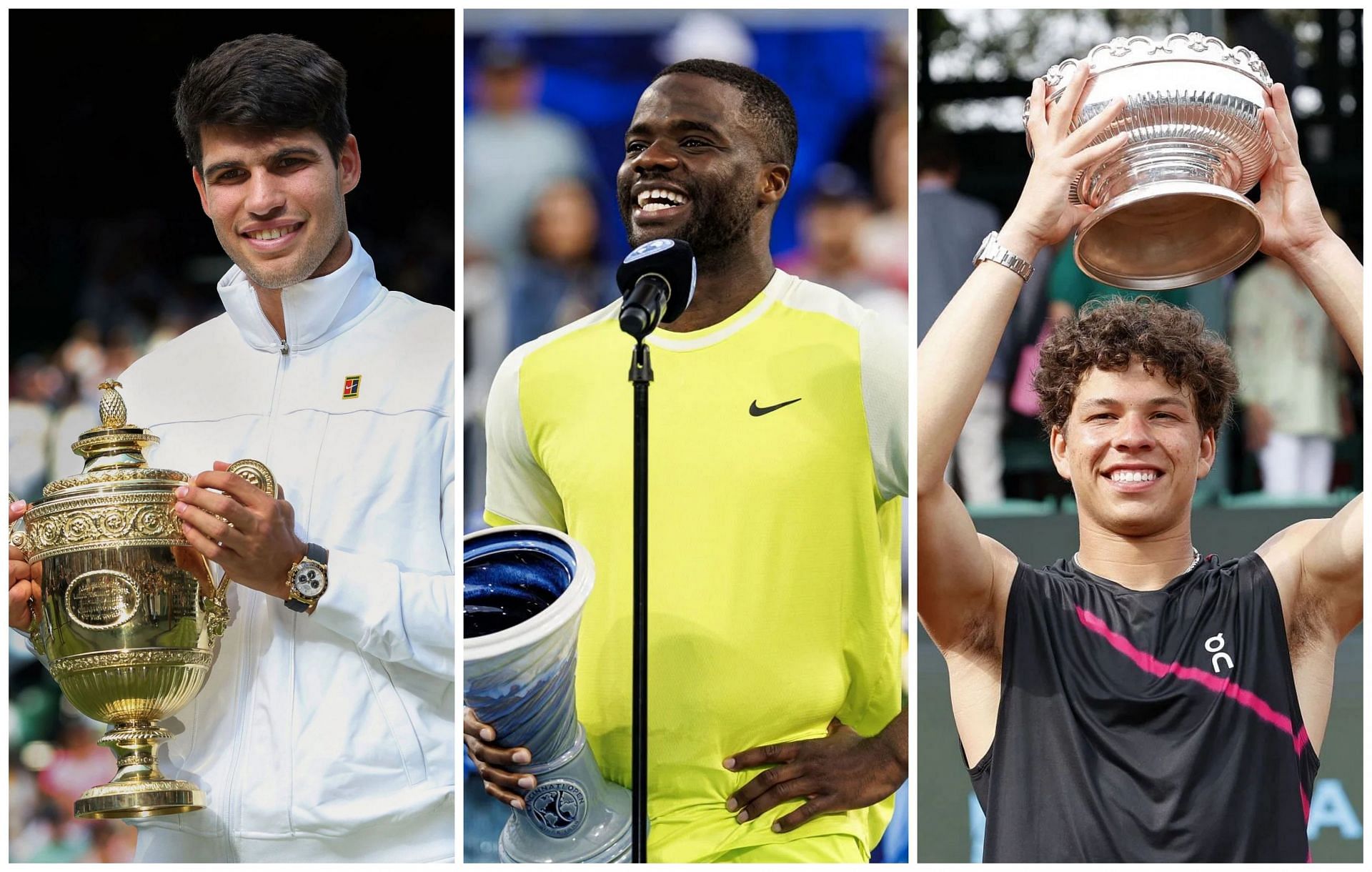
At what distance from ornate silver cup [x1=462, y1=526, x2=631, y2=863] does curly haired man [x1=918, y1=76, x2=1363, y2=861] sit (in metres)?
0.71

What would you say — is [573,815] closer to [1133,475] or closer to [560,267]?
[560,267]

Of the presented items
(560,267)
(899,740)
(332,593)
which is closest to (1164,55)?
(560,267)

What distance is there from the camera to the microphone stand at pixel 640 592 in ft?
10.8

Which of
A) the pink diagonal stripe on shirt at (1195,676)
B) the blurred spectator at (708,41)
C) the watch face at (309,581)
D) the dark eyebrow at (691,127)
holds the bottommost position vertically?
the pink diagonal stripe on shirt at (1195,676)

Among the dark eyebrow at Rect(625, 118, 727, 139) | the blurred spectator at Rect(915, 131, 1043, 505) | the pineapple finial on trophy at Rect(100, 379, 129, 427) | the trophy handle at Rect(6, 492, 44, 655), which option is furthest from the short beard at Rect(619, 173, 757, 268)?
the trophy handle at Rect(6, 492, 44, 655)

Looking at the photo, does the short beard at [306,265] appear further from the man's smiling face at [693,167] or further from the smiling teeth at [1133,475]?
the smiling teeth at [1133,475]

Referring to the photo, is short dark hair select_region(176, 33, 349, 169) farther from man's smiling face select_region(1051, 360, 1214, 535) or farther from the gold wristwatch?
man's smiling face select_region(1051, 360, 1214, 535)

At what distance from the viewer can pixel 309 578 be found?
12.6 ft

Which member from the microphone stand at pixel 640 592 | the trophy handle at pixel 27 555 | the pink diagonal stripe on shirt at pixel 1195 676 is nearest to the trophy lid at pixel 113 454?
the trophy handle at pixel 27 555

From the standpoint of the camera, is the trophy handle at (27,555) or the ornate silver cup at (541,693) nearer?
the ornate silver cup at (541,693)

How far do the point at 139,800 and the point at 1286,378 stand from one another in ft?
10.1

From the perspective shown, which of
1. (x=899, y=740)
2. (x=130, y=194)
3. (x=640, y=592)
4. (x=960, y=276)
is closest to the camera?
(x=640, y=592)

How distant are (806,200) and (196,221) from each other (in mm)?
1306

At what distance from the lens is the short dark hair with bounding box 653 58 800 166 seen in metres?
3.95
